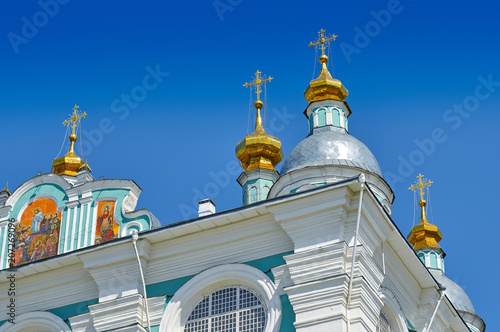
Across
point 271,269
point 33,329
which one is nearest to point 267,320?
point 271,269

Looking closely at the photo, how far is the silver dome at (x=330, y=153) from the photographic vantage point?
902 inches

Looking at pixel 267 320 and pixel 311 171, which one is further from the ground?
pixel 311 171

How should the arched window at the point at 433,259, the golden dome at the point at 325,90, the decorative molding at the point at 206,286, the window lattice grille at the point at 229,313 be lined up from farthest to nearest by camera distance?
the arched window at the point at 433,259 < the golden dome at the point at 325,90 < the decorative molding at the point at 206,286 < the window lattice grille at the point at 229,313

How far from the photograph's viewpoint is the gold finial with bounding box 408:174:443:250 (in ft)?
88.4

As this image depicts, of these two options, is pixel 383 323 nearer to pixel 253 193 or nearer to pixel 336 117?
pixel 336 117

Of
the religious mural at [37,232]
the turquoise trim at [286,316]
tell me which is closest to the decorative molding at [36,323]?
the religious mural at [37,232]

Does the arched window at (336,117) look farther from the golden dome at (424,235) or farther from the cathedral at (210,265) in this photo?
the cathedral at (210,265)

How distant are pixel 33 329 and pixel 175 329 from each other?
8.42 feet

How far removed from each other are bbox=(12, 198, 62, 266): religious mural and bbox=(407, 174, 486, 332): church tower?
41.4ft

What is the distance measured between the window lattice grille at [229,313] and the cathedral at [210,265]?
0.6 inches

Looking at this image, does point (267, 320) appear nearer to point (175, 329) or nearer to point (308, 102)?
point (175, 329)

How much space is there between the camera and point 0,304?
608 inches

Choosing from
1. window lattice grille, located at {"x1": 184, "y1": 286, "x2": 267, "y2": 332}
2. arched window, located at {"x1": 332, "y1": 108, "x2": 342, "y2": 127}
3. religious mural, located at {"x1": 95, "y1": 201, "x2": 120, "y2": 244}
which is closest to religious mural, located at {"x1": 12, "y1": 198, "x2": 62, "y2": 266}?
religious mural, located at {"x1": 95, "y1": 201, "x2": 120, "y2": 244}

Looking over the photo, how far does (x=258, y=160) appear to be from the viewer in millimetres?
25734
